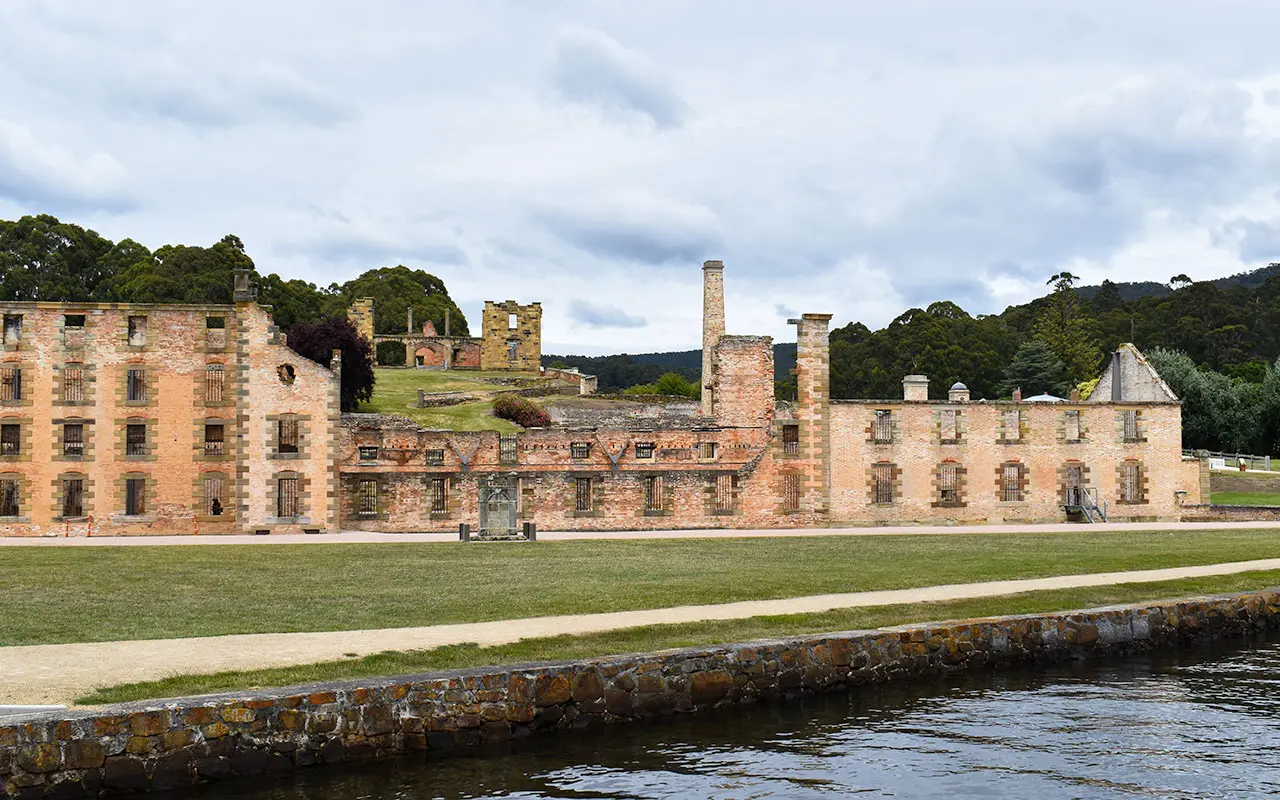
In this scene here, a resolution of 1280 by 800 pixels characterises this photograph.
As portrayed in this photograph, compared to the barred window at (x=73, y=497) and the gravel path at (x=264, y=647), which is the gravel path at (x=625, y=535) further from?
the gravel path at (x=264, y=647)

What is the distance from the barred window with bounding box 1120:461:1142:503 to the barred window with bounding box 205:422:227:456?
34.7 metres

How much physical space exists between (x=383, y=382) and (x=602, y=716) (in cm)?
7162

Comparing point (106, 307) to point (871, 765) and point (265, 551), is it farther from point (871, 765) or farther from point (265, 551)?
point (871, 765)

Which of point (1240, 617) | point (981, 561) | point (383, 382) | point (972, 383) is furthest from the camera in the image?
point (972, 383)

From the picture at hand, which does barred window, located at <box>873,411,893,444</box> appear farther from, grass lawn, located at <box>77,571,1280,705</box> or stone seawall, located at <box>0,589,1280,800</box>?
stone seawall, located at <box>0,589,1280,800</box>

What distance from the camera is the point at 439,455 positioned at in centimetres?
4553

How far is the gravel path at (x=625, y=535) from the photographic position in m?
39.0

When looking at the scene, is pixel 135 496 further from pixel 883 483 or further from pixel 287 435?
pixel 883 483

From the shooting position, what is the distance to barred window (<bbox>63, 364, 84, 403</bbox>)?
43500 millimetres

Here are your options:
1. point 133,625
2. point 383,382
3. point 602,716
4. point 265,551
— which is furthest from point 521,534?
point 383,382

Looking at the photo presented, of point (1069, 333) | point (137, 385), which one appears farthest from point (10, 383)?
point (1069, 333)

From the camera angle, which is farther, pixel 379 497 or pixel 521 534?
pixel 379 497

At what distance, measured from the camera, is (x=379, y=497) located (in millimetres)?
44719

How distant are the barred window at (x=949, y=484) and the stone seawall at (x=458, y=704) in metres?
26.7
